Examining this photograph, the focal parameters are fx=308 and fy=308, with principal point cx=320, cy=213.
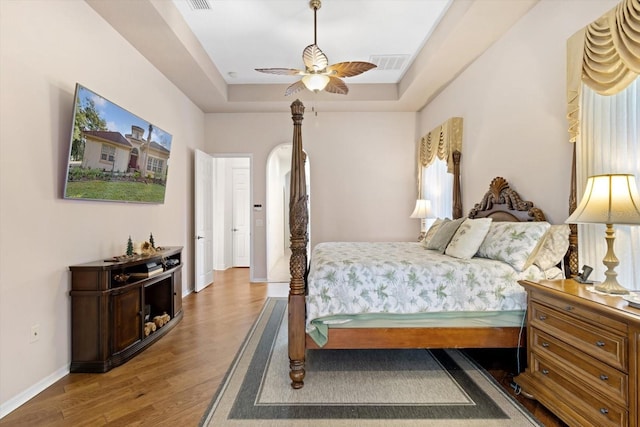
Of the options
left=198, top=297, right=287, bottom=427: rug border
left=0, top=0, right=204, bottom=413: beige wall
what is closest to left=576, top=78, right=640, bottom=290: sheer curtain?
left=198, top=297, right=287, bottom=427: rug border

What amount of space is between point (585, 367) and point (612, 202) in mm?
883

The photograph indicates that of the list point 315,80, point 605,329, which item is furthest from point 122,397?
point 315,80

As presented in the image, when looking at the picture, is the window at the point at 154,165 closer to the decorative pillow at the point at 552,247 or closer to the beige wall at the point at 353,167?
the beige wall at the point at 353,167

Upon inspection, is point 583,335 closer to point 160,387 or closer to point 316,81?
point 160,387

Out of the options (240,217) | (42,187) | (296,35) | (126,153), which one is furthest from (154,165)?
(240,217)

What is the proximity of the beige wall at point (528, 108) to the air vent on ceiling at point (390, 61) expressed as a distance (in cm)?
87

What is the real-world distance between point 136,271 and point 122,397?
1116 millimetres

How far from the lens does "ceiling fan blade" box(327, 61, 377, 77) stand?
2.89 m

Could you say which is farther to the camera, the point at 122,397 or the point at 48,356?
the point at 48,356

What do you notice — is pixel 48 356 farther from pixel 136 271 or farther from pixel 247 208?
pixel 247 208

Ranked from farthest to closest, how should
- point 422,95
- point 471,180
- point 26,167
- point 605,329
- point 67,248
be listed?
1. point 422,95
2. point 471,180
3. point 67,248
4. point 26,167
5. point 605,329

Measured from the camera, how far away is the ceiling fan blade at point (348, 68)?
2891 mm

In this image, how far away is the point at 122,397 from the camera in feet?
6.68

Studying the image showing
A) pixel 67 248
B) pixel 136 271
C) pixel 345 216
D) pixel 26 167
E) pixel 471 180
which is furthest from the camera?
pixel 345 216
